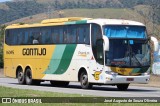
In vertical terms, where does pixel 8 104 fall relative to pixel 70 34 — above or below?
below

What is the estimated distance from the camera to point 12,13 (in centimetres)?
17688

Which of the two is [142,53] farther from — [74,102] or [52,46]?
[74,102]

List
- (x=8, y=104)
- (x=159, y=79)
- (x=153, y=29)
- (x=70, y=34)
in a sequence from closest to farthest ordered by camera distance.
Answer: (x=8, y=104)
(x=70, y=34)
(x=159, y=79)
(x=153, y=29)

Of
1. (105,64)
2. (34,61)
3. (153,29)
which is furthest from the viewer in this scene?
(153,29)

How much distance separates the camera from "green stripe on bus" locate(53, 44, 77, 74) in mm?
30228

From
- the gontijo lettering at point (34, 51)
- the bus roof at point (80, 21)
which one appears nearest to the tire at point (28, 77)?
the gontijo lettering at point (34, 51)

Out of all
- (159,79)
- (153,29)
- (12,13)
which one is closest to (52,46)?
(159,79)

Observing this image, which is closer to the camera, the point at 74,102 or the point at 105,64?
the point at 74,102

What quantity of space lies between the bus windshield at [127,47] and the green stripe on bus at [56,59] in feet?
13.0

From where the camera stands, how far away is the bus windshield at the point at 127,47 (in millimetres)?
27562

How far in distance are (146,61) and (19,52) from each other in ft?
32.4

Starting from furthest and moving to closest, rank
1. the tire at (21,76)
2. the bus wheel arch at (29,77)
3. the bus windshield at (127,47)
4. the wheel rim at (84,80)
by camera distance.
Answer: the tire at (21,76), the bus wheel arch at (29,77), the wheel rim at (84,80), the bus windshield at (127,47)

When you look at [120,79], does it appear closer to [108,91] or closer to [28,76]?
[108,91]

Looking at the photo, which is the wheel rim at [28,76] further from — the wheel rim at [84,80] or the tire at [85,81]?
the wheel rim at [84,80]
